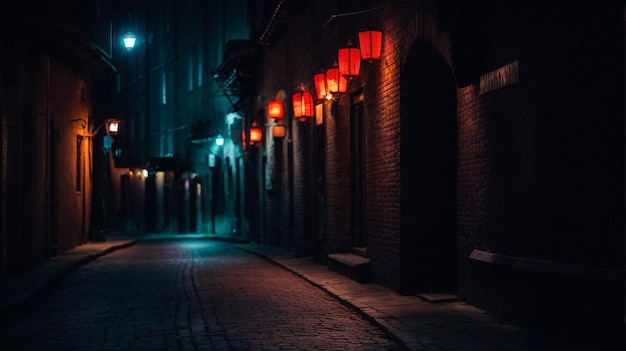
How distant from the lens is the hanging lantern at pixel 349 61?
13.8 metres

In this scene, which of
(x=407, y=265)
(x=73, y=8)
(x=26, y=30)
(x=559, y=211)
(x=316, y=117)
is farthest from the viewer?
(x=73, y=8)

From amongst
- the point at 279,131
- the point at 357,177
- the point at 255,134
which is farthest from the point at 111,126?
the point at 357,177

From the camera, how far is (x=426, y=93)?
12.0m

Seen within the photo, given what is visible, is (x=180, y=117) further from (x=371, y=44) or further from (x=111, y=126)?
(x=371, y=44)

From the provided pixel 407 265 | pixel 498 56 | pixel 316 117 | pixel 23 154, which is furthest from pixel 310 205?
pixel 498 56

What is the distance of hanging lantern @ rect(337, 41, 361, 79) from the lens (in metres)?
13.8

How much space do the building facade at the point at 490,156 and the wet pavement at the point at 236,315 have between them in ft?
1.68

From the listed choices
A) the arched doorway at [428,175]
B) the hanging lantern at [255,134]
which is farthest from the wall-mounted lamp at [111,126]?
the arched doorway at [428,175]

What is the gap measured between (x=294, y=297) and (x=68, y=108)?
1166 centimetres

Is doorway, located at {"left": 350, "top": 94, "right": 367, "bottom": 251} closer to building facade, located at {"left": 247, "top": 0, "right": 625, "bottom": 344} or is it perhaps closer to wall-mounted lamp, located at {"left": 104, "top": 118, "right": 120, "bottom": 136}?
building facade, located at {"left": 247, "top": 0, "right": 625, "bottom": 344}

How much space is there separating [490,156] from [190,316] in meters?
4.16

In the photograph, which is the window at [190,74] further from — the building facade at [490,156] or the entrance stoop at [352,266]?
the entrance stoop at [352,266]

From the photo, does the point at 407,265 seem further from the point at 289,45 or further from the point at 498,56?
the point at 289,45

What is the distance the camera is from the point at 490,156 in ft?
31.9
